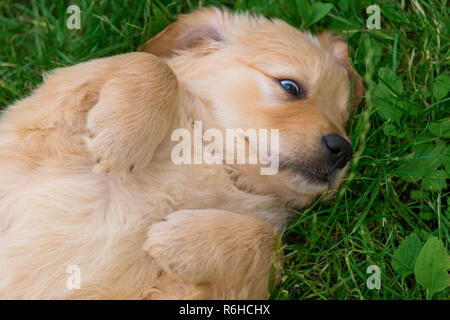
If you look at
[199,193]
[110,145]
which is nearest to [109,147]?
[110,145]

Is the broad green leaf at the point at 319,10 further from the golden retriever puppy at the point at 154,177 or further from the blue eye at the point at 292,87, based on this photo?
the blue eye at the point at 292,87

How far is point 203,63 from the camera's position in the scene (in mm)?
2621

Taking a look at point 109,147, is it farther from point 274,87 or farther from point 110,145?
point 274,87

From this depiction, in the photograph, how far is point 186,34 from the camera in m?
2.89

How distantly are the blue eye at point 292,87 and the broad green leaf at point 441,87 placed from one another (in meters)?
1.02

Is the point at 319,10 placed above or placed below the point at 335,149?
above

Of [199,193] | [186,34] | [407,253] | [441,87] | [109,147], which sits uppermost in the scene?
[186,34]

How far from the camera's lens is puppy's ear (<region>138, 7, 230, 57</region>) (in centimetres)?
287

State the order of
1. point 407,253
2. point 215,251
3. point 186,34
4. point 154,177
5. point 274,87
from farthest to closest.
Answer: point 186,34, point 407,253, point 274,87, point 154,177, point 215,251

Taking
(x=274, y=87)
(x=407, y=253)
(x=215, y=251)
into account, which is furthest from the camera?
(x=407, y=253)

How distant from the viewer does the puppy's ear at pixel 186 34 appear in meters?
2.87

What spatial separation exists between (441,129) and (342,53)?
0.76 m
